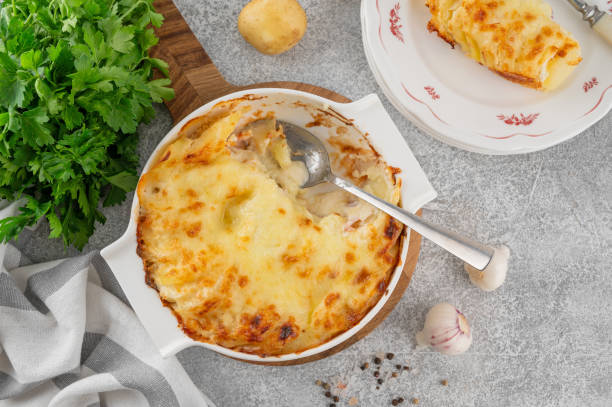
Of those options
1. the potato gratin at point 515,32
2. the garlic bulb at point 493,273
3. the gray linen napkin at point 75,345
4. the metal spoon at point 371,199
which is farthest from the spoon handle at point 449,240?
the gray linen napkin at point 75,345

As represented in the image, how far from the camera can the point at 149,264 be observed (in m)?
1.25

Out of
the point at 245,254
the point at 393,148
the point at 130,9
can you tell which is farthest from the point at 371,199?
the point at 130,9

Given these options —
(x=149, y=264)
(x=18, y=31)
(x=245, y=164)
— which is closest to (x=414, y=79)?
(x=245, y=164)

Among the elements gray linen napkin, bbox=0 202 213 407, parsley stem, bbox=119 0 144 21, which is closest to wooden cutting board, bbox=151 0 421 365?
parsley stem, bbox=119 0 144 21

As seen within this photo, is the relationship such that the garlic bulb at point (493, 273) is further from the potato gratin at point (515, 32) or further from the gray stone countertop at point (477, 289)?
the potato gratin at point (515, 32)

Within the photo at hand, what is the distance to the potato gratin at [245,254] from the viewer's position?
1231 mm

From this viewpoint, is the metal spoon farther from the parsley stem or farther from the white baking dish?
the parsley stem

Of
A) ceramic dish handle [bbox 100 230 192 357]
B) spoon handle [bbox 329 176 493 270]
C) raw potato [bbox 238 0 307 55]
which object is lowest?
ceramic dish handle [bbox 100 230 192 357]

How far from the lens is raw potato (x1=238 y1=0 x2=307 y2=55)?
→ 1.51 meters

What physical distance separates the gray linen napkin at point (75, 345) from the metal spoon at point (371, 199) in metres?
0.67

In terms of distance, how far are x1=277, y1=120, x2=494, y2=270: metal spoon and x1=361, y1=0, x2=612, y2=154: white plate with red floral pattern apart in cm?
32

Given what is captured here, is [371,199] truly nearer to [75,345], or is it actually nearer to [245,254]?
[245,254]

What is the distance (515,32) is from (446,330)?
88 centimetres

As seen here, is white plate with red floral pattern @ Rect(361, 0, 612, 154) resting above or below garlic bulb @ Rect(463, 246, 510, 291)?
above
